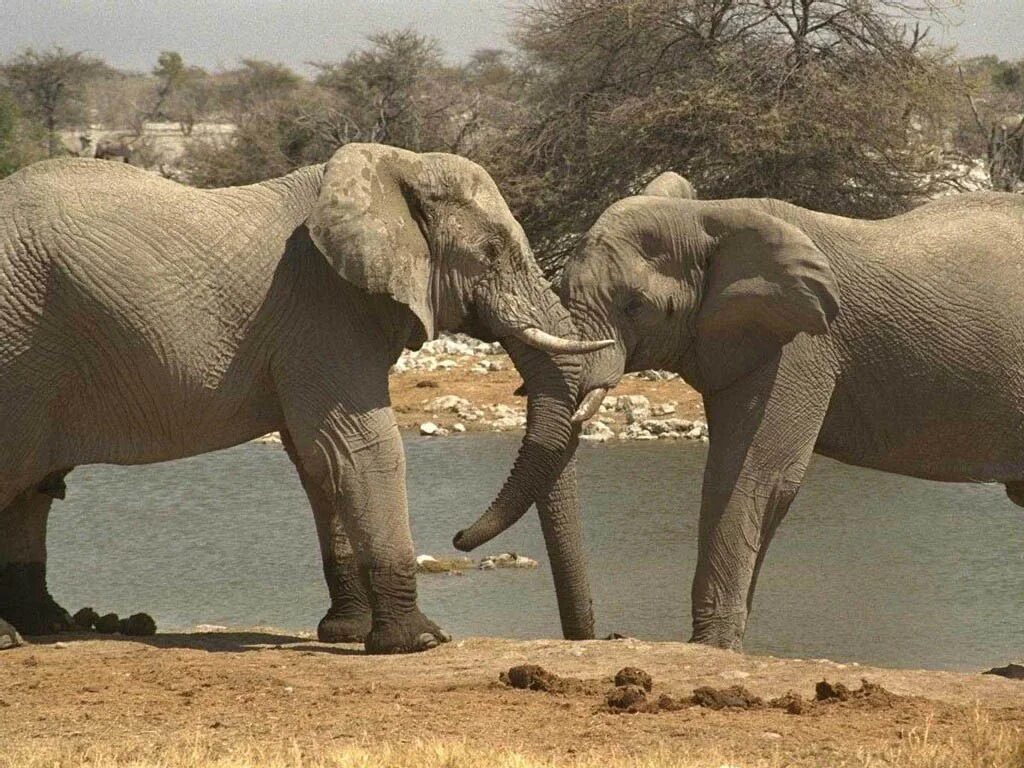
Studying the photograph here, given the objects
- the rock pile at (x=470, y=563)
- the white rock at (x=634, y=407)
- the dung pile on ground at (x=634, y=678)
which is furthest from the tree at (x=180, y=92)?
the dung pile on ground at (x=634, y=678)

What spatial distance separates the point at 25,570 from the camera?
9039 millimetres

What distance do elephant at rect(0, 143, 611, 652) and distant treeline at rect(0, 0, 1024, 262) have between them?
15.6 m

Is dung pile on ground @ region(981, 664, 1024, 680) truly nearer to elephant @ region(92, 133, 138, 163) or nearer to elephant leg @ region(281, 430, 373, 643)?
elephant leg @ region(281, 430, 373, 643)

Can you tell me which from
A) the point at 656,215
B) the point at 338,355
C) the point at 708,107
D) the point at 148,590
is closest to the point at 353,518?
the point at 338,355

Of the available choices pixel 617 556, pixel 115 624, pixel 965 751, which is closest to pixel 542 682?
pixel 965 751

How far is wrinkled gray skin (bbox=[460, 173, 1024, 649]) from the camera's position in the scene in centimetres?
837

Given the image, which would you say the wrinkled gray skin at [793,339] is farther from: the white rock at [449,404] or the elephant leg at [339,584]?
the white rock at [449,404]

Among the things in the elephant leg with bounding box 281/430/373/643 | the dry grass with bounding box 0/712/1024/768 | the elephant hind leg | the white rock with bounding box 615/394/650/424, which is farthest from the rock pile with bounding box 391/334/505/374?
the dry grass with bounding box 0/712/1024/768

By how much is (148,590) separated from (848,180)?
46.1 ft

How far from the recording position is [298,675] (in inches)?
309

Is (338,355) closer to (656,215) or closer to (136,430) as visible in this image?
(136,430)

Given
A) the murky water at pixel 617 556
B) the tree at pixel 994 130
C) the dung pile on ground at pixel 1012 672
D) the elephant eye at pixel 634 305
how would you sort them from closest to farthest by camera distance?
the dung pile on ground at pixel 1012 672 → the elephant eye at pixel 634 305 → the murky water at pixel 617 556 → the tree at pixel 994 130

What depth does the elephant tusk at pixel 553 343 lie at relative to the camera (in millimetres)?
8258

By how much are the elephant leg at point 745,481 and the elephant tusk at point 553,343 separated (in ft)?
2.16
